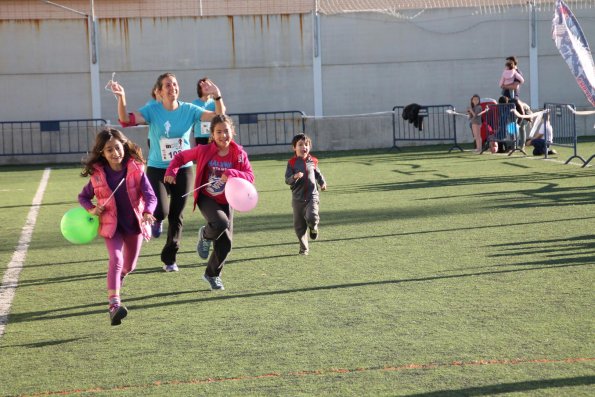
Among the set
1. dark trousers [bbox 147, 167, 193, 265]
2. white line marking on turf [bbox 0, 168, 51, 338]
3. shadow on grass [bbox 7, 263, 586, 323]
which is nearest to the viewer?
shadow on grass [bbox 7, 263, 586, 323]

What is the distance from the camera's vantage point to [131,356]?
700 cm

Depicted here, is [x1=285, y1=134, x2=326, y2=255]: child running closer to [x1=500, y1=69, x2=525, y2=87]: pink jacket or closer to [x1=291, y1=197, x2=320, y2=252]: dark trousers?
[x1=291, y1=197, x2=320, y2=252]: dark trousers

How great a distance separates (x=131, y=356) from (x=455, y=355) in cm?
208

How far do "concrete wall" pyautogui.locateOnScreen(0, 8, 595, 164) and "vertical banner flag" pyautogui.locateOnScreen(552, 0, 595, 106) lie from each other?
11.9 meters

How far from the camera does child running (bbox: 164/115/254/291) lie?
29.9 ft

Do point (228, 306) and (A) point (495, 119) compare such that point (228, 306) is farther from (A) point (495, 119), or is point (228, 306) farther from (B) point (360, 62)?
(B) point (360, 62)

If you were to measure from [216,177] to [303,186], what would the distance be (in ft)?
7.90

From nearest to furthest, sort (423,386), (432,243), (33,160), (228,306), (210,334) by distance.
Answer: (423,386)
(210,334)
(228,306)
(432,243)
(33,160)

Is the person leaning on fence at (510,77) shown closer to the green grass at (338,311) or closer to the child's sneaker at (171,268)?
the green grass at (338,311)

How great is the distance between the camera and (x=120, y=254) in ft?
26.9

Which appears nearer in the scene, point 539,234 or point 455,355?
point 455,355

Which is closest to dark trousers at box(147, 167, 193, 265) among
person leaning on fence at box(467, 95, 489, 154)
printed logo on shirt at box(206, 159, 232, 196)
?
printed logo on shirt at box(206, 159, 232, 196)

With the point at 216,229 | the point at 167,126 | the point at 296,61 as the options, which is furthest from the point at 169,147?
the point at 296,61

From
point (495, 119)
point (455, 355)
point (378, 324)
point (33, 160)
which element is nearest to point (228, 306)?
point (378, 324)
